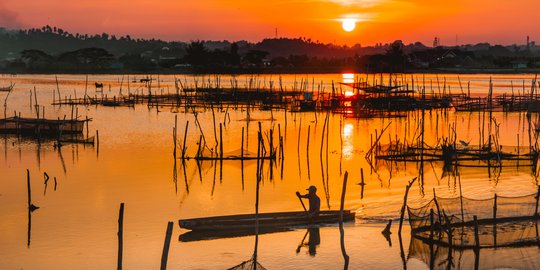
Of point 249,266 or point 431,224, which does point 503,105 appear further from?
point 249,266

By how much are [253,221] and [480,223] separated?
4167 millimetres

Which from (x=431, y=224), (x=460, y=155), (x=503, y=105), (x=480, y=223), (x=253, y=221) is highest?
(x=503, y=105)

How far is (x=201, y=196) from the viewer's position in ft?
68.1

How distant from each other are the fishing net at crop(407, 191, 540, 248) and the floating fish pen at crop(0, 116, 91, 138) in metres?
19.7

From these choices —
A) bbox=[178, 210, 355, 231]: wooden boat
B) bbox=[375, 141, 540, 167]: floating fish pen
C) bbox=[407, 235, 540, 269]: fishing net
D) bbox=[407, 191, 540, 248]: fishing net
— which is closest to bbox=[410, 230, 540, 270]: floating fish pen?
bbox=[407, 235, 540, 269]: fishing net

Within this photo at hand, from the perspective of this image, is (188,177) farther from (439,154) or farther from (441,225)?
(441,225)

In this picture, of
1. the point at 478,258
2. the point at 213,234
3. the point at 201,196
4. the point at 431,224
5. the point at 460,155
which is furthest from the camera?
the point at 460,155

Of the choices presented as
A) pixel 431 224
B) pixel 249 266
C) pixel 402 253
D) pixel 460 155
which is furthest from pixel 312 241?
pixel 460 155

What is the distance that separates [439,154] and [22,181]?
12.2 meters

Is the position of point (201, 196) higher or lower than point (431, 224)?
lower

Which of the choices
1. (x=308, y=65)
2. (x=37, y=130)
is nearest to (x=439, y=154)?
(x=37, y=130)

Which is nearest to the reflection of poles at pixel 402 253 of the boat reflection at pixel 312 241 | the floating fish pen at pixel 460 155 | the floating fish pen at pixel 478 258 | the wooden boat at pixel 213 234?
the floating fish pen at pixel 478 258

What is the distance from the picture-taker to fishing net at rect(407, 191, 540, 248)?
1391 centimetres

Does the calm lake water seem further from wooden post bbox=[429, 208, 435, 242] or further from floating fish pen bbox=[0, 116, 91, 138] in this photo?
floating fish pen bbox=[0, 116, 91, 138]
